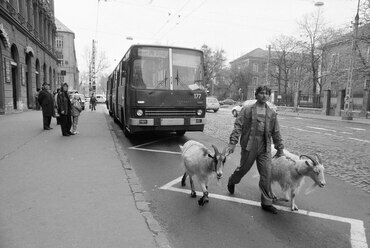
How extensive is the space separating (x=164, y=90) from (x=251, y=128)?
5.46 meters

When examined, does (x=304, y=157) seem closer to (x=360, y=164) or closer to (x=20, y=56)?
(x=360, y=164)

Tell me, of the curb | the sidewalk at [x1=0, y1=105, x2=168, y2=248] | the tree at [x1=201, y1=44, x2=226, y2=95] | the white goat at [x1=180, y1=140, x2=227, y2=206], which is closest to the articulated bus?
the sidewalk at [x1=0, y1=105, x2=168, y2=248]

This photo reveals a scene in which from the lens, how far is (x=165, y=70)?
9828 millimetres

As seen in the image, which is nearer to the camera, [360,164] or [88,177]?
[88,177]

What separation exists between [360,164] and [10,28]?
20324 mm

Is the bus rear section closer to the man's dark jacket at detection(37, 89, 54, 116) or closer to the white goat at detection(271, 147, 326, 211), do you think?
the man's dark jacket at detection(37, 89, 54, 116)

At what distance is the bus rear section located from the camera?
9508 mm

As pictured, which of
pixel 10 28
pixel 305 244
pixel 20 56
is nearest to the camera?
pixel 305 244

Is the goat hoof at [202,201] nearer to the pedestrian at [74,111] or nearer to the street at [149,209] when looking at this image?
the street at [149,209]

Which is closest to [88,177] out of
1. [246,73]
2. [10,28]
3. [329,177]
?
[329,177]

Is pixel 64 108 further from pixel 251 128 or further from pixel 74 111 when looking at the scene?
pixel 251 128

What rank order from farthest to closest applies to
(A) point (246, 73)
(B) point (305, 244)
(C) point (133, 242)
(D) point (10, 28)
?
(A) point (246, 73), (D) point (10, 28), (B) point (305, 244), (C) point (133, 242)

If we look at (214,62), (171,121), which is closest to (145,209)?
(171,121)

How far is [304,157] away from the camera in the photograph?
454 cm
